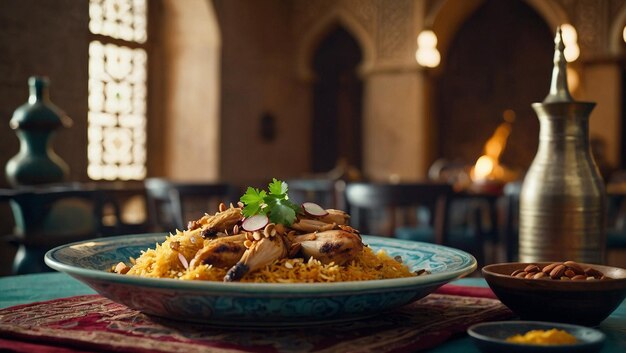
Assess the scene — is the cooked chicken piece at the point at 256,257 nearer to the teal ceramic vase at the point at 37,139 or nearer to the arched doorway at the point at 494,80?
the teal ceramic vase at the point at 37,139

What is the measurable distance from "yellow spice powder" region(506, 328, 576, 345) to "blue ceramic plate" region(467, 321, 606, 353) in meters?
0.01

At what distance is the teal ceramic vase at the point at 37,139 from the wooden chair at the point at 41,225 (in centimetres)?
23

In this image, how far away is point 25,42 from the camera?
20.7 ft

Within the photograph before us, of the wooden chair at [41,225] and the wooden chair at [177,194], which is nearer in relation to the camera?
the wooden chair at [41,225]

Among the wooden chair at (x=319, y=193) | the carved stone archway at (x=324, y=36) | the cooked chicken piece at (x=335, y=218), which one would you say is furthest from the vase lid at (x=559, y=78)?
the carved stone archway at (x=324, y=36)

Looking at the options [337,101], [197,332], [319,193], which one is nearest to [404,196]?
[319,193]

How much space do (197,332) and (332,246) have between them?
193 millimetres

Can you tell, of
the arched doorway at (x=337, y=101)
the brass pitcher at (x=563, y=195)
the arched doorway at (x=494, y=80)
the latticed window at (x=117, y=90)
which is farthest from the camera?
the arched doorway at (x=337, y=101)

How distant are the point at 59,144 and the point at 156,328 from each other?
6075 mm

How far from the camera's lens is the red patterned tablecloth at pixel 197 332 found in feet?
2.66

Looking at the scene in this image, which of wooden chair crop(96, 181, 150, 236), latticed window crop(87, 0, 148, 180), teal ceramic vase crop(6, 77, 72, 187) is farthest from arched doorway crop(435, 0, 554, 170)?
teal ceramic vase crop(6, 77, 72, 187)

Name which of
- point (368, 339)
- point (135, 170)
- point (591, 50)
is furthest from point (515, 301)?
point (591, 50)

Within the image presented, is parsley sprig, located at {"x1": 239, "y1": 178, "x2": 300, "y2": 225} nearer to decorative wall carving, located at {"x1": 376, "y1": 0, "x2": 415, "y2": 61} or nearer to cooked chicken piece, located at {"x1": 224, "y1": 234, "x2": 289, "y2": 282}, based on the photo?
cooked chicken piece, located at {"x1": 224, "y1": 234, "x2": 289, "y2": 282}

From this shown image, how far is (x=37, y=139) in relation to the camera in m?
3.28
